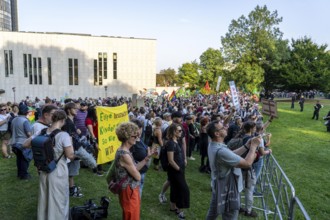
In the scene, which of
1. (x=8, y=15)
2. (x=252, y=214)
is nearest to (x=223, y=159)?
(x=252, y=214)

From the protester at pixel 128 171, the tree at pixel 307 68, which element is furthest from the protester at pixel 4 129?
the tree at pixel 307 68

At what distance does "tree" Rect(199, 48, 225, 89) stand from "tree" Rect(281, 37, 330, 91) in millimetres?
10464

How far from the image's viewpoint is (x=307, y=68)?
41969 mm

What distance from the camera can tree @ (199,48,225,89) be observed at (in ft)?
150

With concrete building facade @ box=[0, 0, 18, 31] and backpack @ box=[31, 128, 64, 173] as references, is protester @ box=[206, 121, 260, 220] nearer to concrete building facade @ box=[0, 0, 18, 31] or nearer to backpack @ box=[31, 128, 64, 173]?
backpack @ box=[31, 128, 64, 173]

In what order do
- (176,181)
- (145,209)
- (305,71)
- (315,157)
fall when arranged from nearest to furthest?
(176,181)
(145,209)
(315,157)
(305,71)

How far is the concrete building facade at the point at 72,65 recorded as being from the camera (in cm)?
4275

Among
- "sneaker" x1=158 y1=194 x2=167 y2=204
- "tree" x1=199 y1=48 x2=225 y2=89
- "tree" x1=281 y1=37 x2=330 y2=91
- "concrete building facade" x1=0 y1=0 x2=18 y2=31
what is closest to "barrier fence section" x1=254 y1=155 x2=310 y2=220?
"sneaker" x1=158 y1=194 x2=167 y2=204

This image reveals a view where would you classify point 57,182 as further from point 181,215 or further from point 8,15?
point 8,15

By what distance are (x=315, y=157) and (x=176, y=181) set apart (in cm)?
893

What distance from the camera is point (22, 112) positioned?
6.71 meters

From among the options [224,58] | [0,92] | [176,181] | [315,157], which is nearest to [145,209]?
[176,181]

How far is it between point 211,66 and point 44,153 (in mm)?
45821

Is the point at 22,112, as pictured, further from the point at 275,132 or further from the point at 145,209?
the point at 275,132
